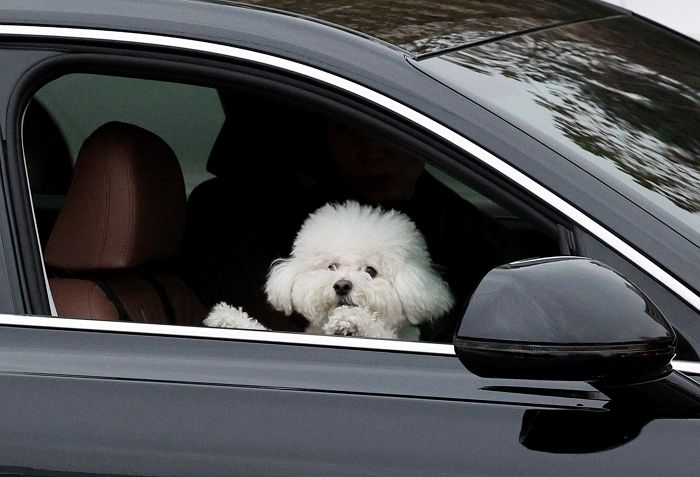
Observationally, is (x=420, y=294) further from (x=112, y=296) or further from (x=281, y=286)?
(x=112, y=296)

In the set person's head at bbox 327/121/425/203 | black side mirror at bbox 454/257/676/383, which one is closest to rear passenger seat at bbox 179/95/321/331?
person's head at bbox 327/121/425/203

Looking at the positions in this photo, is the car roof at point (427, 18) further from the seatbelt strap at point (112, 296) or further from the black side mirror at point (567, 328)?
the seatbelt strap at point (112, 296)

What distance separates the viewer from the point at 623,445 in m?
1.80

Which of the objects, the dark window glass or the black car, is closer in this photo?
the black car

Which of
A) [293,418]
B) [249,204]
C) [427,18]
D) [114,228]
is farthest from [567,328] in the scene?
[249,204]

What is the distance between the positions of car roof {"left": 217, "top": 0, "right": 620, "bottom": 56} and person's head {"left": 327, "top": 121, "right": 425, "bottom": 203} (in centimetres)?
42

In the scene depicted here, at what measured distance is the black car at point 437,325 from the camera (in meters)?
1.79

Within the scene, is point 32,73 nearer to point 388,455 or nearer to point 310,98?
point 310,98

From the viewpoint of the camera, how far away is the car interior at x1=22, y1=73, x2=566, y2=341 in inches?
103

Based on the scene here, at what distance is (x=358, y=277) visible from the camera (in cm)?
270

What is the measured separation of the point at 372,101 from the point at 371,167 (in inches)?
36.7

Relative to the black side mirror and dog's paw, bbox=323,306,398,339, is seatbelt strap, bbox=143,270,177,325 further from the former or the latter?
the black side mirror

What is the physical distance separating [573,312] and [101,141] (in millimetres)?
1272

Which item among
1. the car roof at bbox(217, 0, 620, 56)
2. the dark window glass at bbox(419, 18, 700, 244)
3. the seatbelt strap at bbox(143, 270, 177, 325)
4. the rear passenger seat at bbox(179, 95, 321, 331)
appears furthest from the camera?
the rear passenger seat at bbox(179, 95, 321, 331)
